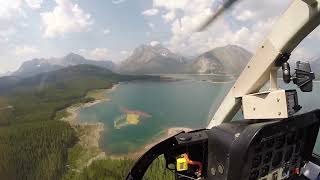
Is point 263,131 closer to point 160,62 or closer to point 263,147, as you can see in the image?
point 263,147

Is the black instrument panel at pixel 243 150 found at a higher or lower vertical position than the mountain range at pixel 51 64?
lower

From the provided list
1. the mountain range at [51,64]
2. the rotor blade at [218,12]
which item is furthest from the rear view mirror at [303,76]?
the mountain range at [51,64]

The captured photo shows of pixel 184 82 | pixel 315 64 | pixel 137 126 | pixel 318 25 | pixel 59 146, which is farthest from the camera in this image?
pixel 59 146

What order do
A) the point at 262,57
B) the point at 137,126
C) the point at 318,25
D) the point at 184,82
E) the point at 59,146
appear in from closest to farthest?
the point at 318,25 < the point at 262,57 < the point at 184,82 < the point at 137,126 < the point at 59,146

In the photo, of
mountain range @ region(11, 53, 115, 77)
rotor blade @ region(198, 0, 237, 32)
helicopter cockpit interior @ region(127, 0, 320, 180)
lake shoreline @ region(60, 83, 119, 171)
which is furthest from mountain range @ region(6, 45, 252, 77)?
rotor blade @ region(198, 0, 237, 32)

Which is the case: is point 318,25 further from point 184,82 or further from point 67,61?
point 67,61

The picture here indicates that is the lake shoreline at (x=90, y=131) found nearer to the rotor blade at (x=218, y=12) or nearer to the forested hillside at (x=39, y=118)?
the forested hillside at (x=39, y=118)

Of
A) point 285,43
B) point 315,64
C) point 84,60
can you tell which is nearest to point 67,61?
point 84,60
